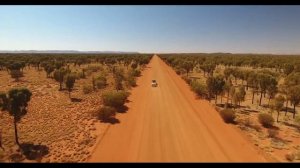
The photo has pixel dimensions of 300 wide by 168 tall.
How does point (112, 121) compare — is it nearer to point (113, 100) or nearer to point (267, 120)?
point (113, 100)

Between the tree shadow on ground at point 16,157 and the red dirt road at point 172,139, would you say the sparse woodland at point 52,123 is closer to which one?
the tree shadow on ground at point 16,157

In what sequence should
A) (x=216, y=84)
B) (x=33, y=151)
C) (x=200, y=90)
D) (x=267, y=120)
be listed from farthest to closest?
(x=200, y=90) → (x=216, y=84) → (x=267, y=120) → (x=33, y=151)

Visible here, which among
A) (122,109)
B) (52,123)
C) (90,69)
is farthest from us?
(90,69)

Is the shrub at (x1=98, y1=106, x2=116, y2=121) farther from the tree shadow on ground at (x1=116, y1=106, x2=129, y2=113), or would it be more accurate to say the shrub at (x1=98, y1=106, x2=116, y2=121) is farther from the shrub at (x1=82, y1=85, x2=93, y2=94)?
the shrub at (x1=82, y1=85, x2=93, y2=94)

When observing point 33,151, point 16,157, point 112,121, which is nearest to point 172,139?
point 112,121

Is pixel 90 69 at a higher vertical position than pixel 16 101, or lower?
lower

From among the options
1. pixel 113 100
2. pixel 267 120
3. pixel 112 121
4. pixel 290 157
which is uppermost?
pixel 113 100
